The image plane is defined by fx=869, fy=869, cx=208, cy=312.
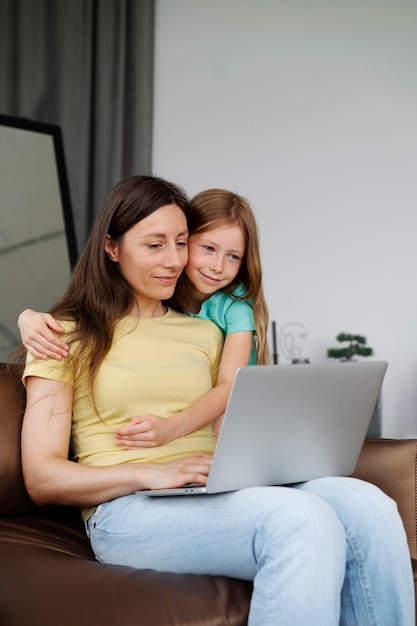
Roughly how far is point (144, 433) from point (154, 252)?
0.40 m

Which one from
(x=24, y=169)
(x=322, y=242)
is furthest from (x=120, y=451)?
(x=322, y=242)

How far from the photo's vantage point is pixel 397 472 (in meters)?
1.93

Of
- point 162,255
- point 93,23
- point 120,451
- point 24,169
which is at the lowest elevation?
point 120,451

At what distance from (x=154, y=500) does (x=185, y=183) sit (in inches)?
110

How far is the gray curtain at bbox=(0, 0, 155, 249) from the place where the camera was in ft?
12.6

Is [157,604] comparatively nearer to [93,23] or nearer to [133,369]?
[133,369]

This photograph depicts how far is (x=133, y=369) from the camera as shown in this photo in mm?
1782

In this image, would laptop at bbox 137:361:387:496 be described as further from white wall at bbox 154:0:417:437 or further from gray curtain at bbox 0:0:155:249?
white wall at bbox 154:0:417:437

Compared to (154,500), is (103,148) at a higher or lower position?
higher

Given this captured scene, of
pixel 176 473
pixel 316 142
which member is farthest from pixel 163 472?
pixel 316 142

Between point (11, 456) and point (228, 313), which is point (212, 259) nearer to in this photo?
point (228, 313)

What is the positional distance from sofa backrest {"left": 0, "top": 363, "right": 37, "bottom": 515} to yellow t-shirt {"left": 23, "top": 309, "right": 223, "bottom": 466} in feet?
0.40

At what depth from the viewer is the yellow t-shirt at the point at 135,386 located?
1.72 meters

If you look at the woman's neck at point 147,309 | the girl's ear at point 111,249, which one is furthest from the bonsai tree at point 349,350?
the girl's ear at point 111,249
